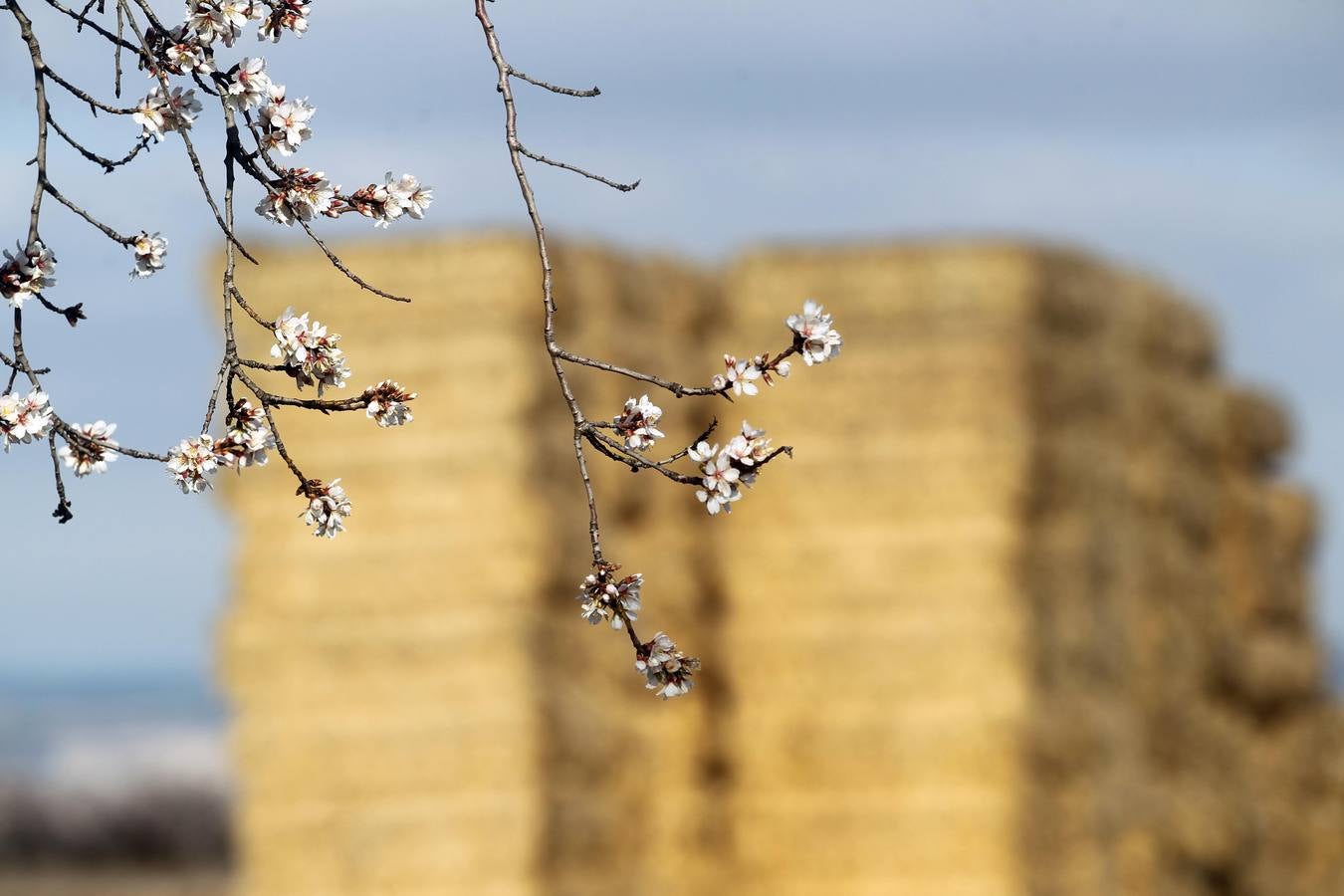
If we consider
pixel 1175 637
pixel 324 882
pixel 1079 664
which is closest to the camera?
pixel 324 882

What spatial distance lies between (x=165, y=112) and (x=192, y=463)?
15.2 inches

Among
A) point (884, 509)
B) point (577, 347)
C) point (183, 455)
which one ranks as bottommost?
point (183, 455)

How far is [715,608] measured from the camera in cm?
980

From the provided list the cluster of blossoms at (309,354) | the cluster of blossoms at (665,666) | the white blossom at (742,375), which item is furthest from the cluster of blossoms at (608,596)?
the cluster of blossoms at (309,354)

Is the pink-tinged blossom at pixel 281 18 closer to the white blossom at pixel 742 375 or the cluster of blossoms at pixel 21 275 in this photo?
the cluster of blossoms at pixel 21 275

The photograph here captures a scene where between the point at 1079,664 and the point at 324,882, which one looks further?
the point at 1079,664

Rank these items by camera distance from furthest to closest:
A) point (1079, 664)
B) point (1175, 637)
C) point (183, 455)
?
point (1175, 637), point (1079, 664), point (183, 455)

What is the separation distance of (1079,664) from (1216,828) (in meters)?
1.17

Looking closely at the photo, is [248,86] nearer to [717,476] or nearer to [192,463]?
[192,463]

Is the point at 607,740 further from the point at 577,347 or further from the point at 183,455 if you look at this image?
the point at 183,455

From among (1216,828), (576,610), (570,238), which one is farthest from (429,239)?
(1216,828)

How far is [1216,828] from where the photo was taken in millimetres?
10344

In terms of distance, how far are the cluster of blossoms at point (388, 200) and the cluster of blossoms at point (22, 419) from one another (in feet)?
1.40

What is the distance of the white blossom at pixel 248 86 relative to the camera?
2.75m
